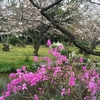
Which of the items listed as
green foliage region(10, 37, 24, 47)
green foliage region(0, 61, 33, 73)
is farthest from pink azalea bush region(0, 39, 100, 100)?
green foliage region(10, 37, 24, 47)

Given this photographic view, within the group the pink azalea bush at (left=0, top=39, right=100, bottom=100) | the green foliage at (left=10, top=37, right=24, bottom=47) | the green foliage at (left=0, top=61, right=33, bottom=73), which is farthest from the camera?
the green foliage at (left=10, top=37, right=24, bottom=47)

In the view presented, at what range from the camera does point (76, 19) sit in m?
17.2

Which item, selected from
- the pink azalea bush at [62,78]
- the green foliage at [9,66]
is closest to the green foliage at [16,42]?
the green foliage at [9,66]

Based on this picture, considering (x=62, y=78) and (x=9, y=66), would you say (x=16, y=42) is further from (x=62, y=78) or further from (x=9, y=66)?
(x=62, y=78)

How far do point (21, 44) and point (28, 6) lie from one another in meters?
11.1

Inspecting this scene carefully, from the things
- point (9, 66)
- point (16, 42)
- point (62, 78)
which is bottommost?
point (16, 42)

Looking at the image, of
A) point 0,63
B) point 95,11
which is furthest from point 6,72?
point 95,11

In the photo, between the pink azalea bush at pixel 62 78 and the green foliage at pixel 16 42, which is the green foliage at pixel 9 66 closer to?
the pink azalea bush at pixel 62 78

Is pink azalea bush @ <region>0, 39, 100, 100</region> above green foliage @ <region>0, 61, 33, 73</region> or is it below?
above

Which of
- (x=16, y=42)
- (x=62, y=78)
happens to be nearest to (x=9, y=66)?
(x=62, y=78)

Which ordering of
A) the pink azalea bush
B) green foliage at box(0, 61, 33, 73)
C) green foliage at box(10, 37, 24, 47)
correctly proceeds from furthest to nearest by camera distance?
green foliage at box(10, 37, 24, 47) < green foliage at box(0, 61, 33, 73) < the pink azalea bush

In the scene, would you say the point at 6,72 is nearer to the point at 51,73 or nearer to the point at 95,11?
the point at 95,11

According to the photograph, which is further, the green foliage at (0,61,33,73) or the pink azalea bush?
the green foliage at (0,61,33,73)

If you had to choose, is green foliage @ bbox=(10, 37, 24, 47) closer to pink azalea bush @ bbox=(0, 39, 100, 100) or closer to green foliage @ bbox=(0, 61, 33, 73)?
green foliage @ bbox=(0, 61, 33, 73)
